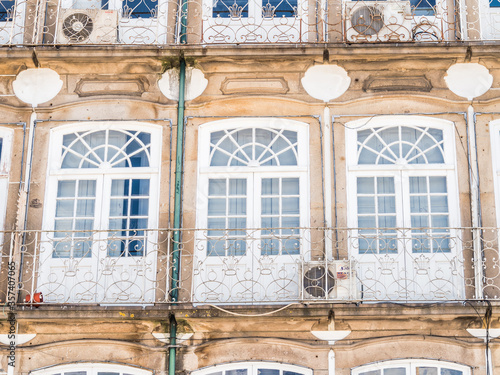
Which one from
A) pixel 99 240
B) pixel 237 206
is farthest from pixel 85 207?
pixel 237 206

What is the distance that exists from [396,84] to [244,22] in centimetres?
242

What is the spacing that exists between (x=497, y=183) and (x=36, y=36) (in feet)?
22.1

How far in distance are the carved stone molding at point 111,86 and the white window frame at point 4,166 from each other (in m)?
1.13

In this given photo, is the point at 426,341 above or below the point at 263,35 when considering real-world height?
below

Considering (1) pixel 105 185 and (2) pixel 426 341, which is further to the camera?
(1) pixel 105 185

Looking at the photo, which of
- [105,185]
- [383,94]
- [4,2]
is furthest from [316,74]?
[4,2]

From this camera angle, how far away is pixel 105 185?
13.1m

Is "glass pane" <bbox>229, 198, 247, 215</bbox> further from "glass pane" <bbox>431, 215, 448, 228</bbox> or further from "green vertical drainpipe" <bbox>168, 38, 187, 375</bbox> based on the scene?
"glass pane" <bbox>431, 215, 448, 228</bbox>

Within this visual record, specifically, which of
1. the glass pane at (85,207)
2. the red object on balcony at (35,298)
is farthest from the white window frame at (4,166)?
the red object on balcony at (35,298)

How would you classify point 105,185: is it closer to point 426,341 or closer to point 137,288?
point 137,288

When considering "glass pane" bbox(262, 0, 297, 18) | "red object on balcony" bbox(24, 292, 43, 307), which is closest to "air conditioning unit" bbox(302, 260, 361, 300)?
"red object on balcony" bbox(24, 292, 43, 307)

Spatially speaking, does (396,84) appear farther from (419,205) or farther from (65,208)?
(65,208)

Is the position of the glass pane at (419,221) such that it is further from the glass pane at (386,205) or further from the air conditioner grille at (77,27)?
the air conditioner grille at (77,27)

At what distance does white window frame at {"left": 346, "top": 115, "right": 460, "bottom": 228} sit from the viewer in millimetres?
12820
